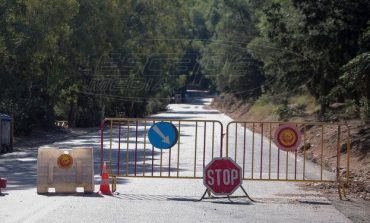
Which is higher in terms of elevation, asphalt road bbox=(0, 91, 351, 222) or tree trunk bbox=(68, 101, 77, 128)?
tree trunk bbox=(68, 101, 77, 128)

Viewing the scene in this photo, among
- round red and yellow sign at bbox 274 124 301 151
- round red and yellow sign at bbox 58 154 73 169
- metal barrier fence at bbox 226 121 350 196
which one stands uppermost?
round red and yellow sign at bbox 274 124 301 151

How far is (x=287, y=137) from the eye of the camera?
16.0 metres

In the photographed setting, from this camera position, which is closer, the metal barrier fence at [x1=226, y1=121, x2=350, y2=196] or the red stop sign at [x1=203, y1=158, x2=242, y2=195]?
the red stop sign at [x1=203, y1=158, x2=242, y2=195]

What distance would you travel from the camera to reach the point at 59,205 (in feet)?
44.0

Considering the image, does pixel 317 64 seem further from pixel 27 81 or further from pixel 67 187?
pixel 67 187

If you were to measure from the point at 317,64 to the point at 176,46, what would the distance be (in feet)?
91.0

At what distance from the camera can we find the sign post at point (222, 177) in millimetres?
15062

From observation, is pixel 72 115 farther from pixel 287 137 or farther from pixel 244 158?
pixel 287 137

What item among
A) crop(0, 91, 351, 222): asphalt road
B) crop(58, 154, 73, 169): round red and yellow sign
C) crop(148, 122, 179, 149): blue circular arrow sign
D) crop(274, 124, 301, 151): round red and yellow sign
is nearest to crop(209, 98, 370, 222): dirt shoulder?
crop(0, 91, 351, 222): asphalt road

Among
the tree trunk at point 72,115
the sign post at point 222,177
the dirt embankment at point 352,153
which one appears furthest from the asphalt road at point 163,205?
the tree trunk at point 72,115

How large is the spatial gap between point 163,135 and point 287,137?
241 centimetres

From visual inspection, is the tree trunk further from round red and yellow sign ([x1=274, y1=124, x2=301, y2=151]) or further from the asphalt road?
round red and yellow sign ([x1=274, y1=124, x2=301, y2=151])

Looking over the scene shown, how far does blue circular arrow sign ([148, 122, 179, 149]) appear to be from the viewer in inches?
621

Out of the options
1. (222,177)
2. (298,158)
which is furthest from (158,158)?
(222,177)
